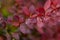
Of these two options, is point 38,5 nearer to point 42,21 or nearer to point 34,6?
point 34,6

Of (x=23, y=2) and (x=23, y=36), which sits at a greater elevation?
(x=23, y=2)

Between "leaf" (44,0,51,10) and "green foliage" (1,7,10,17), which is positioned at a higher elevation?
"leaf" (44,0,51,10)

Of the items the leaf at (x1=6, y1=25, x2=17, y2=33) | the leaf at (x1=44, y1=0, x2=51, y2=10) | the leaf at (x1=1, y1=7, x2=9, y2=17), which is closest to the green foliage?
the leaf at (x1=1, y1=7, x2=9, y2=17)

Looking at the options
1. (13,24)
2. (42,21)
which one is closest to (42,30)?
(42,21)

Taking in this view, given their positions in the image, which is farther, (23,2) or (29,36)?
(23,2)

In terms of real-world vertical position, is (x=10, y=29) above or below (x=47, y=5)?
below

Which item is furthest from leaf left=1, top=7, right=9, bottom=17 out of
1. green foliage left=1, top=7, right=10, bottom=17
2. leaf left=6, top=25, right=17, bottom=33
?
leaf left=6, top=25, right=17, bottom=33

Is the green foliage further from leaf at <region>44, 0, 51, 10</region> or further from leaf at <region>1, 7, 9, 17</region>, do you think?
leaf at <region>44, 0, 51, 10</region>

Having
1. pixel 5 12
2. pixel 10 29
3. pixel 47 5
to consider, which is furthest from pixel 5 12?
pixel 47 5

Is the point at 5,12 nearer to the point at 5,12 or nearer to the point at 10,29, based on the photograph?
the point at 5,12

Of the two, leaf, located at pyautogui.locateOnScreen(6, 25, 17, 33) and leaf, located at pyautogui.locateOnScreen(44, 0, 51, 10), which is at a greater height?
leaf, located at pyautogui.locateOnScreen(44, 0, 51, 10)

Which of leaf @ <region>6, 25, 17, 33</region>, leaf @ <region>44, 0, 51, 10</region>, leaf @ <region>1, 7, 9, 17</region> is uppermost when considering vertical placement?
leaf @ <region>44, 0, 51, 10</region>
